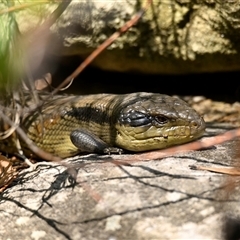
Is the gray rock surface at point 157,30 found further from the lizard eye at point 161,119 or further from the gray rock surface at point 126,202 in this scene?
the gray rock surface at point 126,202

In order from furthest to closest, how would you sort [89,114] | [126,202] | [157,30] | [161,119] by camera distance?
1. [157,30]
2. [89,114]
3. [161,119]
4. [126,202]

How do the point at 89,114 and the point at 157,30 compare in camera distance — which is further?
the point at 157,30

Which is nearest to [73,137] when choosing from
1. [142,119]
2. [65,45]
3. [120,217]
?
[142,119]

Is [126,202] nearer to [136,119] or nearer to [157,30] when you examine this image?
[136,119]

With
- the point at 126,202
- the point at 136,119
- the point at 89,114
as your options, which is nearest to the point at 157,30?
the point at 89,114

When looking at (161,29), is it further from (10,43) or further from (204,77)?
(10,43)

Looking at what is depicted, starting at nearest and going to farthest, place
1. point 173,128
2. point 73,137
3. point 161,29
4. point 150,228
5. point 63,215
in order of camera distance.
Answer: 1. point 150,228
2. point 63,215
3. point 173,128
4. point 73,137
5. point 161,29

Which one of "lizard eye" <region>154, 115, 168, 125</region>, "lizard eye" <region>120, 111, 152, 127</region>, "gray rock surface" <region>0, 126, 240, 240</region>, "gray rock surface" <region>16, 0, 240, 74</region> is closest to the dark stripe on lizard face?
"lizard eye" <region>120, 111, 152, 127</region>
